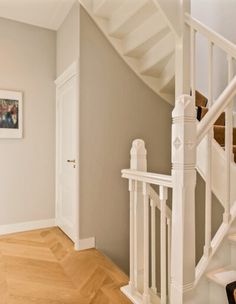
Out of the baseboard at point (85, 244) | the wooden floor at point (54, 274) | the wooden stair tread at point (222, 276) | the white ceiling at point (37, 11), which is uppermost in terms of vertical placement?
the white ceiling at point (37, 11)

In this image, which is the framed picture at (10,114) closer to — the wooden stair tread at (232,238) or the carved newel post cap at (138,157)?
the carved newel post cap at (138,157)

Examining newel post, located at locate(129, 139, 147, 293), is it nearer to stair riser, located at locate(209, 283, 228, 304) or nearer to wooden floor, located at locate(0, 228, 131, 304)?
wooden floor, located at locate(0, 228, 131, 304)

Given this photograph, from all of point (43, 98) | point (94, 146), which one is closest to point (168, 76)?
point (94, 146)

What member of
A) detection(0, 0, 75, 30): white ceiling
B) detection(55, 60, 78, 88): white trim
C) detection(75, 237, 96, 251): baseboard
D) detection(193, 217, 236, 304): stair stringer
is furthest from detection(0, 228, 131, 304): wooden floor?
detection(0, 0, 75, 30): white ceiling

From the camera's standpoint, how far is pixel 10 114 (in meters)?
3.24

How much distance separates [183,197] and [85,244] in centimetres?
174

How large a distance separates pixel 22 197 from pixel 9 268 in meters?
1.12

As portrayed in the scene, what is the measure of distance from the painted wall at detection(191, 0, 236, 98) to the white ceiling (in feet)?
6.13

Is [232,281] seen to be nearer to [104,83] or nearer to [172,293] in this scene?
[172,293]

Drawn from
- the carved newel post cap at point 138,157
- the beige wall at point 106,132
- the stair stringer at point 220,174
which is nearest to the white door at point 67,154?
the beige wall at point 106,132

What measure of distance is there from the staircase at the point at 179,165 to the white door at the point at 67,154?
791 mm

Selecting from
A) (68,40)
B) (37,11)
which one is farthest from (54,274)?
(37,11)

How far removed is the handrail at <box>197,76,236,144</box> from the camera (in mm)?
1386

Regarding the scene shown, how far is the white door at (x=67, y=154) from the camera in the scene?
9.43ft
